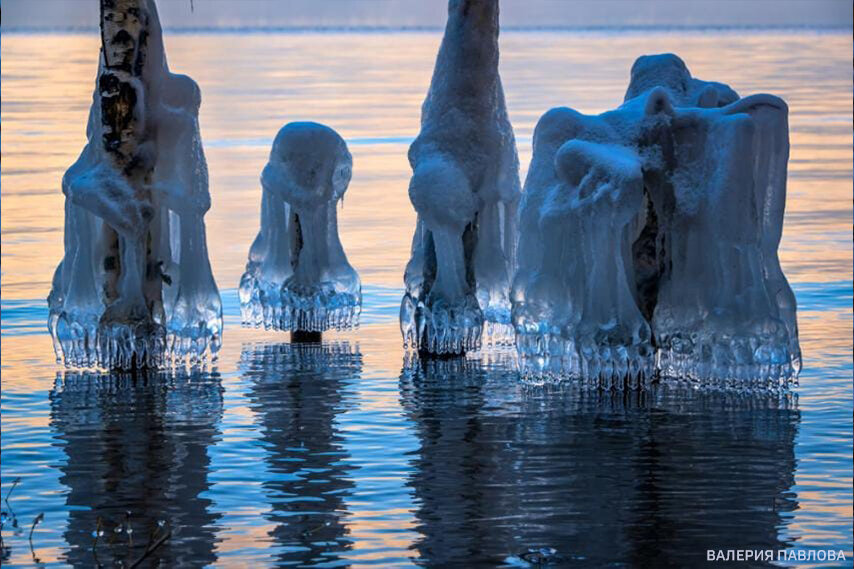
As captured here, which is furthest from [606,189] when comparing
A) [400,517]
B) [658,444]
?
[400,517]

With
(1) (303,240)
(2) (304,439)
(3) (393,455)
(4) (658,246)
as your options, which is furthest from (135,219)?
(4) (658,246)

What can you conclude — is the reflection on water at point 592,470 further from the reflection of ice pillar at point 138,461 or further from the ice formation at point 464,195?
the reflection of ice pillar at point 138,461

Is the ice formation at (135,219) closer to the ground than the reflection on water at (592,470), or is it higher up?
higher up

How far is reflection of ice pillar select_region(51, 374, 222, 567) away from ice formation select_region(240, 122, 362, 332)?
1852 millimetres

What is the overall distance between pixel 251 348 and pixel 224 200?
48.0ft

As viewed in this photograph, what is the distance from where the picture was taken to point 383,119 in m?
52.6

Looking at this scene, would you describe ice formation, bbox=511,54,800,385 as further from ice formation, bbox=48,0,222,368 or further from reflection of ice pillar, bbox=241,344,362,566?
ice formation, bbox=48,0,222,368

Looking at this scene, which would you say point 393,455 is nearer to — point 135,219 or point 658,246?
point 658,246

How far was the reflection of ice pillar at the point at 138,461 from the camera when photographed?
502 inches

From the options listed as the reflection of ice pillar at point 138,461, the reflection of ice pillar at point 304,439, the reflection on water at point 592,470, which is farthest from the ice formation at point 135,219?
the reflection on water at point 592,470

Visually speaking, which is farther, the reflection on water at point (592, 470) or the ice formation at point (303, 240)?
the ice formation at point (303, 240)

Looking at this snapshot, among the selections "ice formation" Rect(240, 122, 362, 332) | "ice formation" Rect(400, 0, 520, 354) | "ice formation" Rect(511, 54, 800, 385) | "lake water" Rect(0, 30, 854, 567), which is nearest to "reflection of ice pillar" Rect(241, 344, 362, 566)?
"lake water" Rect(0, 30, 854, 567)

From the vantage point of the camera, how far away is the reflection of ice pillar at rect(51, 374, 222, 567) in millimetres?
12758

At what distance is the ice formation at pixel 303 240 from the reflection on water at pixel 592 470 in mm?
1755
